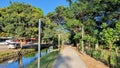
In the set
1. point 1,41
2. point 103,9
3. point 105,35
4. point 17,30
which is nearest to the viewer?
point 105,35

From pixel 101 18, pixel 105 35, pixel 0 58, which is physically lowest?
pixel 0 58

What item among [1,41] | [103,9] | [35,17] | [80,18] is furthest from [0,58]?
[1,41]

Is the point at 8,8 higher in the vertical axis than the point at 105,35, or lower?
higher

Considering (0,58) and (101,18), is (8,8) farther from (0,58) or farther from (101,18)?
(0,58)

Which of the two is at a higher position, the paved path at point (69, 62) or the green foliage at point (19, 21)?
the green foliage at point (19, 21)

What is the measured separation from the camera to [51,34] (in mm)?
61719

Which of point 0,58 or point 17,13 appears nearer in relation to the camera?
point 0,58

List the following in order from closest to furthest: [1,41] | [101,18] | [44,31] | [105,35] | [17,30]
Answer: [105,35] → [101,18] → [17,30] → [44,31] → [1,41]

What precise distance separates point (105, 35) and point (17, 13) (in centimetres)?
3937

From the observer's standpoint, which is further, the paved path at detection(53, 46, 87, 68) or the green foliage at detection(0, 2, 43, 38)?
the green foliage at detection(0, 2, 43, 38)

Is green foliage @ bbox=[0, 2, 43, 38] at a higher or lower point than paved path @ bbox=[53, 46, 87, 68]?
higher

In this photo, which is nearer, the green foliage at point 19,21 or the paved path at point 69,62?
the paved path at point 69,62

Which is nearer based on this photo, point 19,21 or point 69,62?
point 69,62

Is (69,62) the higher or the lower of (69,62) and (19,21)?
the lower
